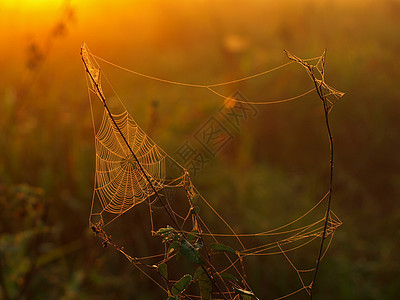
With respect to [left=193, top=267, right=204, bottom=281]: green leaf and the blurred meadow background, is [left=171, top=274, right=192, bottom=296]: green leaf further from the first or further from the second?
the blurred meadow background

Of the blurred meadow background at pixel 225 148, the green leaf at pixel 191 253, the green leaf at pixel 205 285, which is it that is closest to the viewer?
the green leaf at pixel 191 253

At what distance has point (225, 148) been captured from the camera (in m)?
4.32

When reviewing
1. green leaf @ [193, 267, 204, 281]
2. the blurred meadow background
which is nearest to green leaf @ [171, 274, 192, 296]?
green leaf @ [193, 267, 204, 281]

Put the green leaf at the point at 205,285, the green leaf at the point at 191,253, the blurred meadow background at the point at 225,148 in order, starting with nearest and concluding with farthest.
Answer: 1. the green leaf at the point at 191,253
2. the green leaf at the point at 205,285
3. the blurred meadow background at the point at 225,148

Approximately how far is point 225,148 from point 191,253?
3.51 metres

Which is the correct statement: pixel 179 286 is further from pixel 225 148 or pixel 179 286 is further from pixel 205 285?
pixel 225 148

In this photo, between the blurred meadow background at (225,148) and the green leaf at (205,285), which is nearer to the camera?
the green leaf at (205,285)

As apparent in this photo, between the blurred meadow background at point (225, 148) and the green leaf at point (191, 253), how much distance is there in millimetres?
1127

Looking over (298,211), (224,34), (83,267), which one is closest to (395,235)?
(298,211)

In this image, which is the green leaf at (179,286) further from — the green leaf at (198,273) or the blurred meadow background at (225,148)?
the blurred meadow background at (225,148)

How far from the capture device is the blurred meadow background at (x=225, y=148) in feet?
8.85

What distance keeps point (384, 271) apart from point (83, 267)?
1.88 m

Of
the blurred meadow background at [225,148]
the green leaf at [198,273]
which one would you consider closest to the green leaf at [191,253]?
the green leaf at [198,273]

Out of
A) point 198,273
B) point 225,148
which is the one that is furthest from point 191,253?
point 225,148
